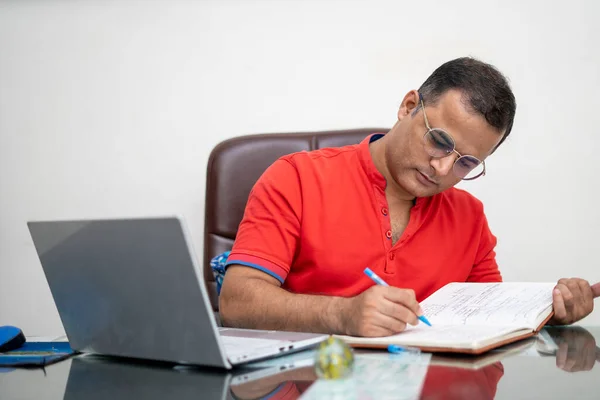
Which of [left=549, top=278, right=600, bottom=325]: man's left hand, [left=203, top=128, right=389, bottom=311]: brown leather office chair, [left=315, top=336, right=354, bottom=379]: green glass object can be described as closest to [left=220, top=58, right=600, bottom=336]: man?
[left=549, top=278, right=600, bottom=325]: man's left hand

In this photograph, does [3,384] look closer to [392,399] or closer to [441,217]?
[392,399]

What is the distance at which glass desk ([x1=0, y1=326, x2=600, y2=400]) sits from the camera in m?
0.78

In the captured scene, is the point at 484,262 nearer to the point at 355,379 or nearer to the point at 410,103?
the point at 410,103

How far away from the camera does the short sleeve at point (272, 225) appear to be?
1439 mm

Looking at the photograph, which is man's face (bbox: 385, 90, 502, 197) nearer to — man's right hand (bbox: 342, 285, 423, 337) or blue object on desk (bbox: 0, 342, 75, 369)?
man's right hand (bbox: 342, 285, 423, 337)

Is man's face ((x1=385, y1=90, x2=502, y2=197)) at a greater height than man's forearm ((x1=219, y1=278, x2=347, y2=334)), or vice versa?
man's face ((x1=385, y1=90, x2=502, y2=197))

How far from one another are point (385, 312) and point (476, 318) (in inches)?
8.5

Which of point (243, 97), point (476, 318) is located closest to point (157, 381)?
point (476, 318)

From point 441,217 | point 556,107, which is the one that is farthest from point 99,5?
point 556,107

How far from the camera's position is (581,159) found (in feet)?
7.20

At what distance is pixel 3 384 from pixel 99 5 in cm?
180

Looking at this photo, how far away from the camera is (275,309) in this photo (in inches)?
49.1

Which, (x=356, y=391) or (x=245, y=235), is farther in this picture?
(x=245, y=235)

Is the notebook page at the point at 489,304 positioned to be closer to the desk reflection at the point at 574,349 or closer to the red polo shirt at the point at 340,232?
the desk reflection at the point at 574,349
